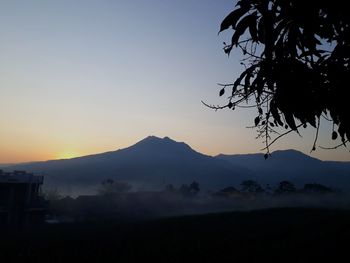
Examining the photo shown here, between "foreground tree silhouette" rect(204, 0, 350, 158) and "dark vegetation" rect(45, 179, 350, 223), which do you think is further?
"dark vegetation" rect(45, 179, 350, 223)

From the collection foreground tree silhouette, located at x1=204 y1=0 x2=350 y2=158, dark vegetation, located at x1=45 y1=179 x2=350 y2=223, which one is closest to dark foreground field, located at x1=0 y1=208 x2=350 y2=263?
dark vegetation, located at x1=45 y1=179 x2=350 y2=223

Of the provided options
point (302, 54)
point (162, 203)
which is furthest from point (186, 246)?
point (162, 203)

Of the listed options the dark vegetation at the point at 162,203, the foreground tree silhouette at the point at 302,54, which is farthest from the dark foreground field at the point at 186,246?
the foreground tree silhouette at the point at 302,54

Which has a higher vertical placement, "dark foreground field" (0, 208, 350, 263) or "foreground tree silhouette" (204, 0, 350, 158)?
"foreground tree silhouette" (204, 0, 350, 158)

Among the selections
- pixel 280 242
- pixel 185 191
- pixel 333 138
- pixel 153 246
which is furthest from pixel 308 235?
pixel 185 191

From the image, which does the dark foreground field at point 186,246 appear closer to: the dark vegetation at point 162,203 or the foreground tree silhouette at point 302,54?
the dark vegetation at point 162,203

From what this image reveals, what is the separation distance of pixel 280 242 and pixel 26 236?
2496 centimetres

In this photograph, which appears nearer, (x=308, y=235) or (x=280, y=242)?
(x=280, y=242)

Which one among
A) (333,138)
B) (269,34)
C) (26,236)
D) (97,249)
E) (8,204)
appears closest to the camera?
(269,34)

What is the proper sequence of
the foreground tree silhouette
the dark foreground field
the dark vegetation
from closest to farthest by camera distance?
the foreground tree silhouette, the dark foreground field, the dark vegetation

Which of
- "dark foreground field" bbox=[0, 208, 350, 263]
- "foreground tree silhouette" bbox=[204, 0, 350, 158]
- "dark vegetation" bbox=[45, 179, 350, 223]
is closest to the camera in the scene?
"foreground tree silhouette" bbox=[204, 0, 350, 158]

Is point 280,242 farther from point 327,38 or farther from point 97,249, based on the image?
point 327,38

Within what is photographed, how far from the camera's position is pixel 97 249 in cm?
3281

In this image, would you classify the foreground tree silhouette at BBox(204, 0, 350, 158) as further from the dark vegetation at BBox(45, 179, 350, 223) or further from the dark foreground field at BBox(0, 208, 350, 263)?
the dark vegetation at BBox(45, 179, 350, 223)
